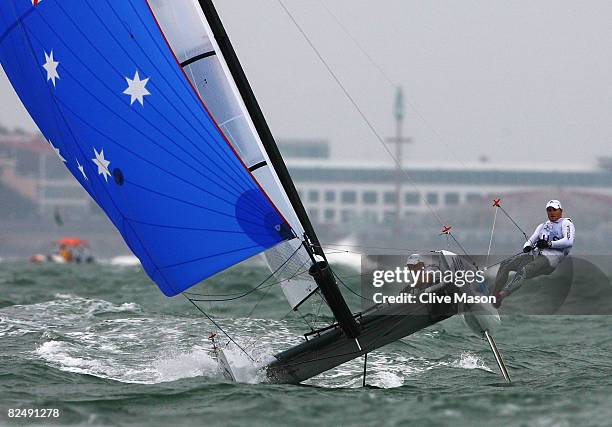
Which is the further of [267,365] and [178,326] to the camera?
[178,326]

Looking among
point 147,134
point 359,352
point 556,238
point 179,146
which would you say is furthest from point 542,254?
point 147,134

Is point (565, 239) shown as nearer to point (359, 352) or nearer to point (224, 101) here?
point (359, 352)

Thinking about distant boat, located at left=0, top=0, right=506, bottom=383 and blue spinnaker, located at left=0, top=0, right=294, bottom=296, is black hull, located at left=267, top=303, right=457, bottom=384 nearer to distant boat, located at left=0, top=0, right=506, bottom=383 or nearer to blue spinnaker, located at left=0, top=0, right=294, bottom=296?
distant boat, located at left=0, top=0, right=506, bottom=383

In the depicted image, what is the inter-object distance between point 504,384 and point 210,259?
6.49 feet

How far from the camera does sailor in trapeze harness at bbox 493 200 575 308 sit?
24.1 feet

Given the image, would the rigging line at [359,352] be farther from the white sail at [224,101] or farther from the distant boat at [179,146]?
the white sail at [224,101]

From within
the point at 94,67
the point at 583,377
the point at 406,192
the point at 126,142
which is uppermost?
the point at 406,192

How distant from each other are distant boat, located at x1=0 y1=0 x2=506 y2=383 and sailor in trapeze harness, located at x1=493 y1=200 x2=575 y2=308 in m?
0.72

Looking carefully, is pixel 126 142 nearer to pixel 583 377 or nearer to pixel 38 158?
pixel 583 377

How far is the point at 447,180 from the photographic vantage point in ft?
222

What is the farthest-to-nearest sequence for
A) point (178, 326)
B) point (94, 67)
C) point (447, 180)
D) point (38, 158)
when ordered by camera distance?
point (38, 158)
point (447, 180)
point (178, 326)
point (94, 67)

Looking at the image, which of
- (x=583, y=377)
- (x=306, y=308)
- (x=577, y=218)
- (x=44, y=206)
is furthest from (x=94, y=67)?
(x=44, y=206)

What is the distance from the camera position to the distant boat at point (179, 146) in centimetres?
657

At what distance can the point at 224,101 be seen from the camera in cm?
682
